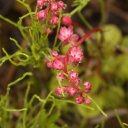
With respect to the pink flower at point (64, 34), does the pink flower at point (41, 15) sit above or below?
above

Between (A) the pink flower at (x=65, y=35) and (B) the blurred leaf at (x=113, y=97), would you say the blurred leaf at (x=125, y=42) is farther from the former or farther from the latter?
(A) the pink flower at (x=65, y=35)

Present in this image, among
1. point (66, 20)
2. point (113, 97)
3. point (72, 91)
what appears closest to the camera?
point (72, 91)

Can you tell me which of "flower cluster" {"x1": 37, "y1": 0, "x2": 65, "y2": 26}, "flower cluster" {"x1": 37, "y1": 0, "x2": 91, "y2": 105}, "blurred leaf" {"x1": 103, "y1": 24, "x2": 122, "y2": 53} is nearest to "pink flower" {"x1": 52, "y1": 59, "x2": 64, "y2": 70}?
"flower cluster" {"x1": 37, "y1": 0, "x2": 91, "y2": 105}

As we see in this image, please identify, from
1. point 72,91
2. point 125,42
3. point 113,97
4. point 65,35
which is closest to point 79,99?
point 72,91

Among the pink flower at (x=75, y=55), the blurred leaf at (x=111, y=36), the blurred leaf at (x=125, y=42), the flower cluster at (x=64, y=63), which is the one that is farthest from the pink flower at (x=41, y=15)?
the blurred leaf at (x=125, y=42)

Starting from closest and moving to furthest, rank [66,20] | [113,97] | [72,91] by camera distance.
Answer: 1. [72,91]
2. [66,20]
3. [113,97]

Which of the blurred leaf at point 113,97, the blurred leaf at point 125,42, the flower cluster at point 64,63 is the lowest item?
the blurred leaf at point 113,97

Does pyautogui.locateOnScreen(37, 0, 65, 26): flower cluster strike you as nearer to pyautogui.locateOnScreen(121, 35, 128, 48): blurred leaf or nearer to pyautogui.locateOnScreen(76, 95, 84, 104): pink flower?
pyautogui.locateOnScreen(76, 95, 84, 104): pink flower

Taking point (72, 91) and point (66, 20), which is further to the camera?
point (66, 20)

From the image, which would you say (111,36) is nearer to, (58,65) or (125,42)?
(125,42)

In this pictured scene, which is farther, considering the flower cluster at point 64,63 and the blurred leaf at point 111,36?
the blurred leaf at point 111,36

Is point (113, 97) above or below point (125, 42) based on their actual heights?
below
